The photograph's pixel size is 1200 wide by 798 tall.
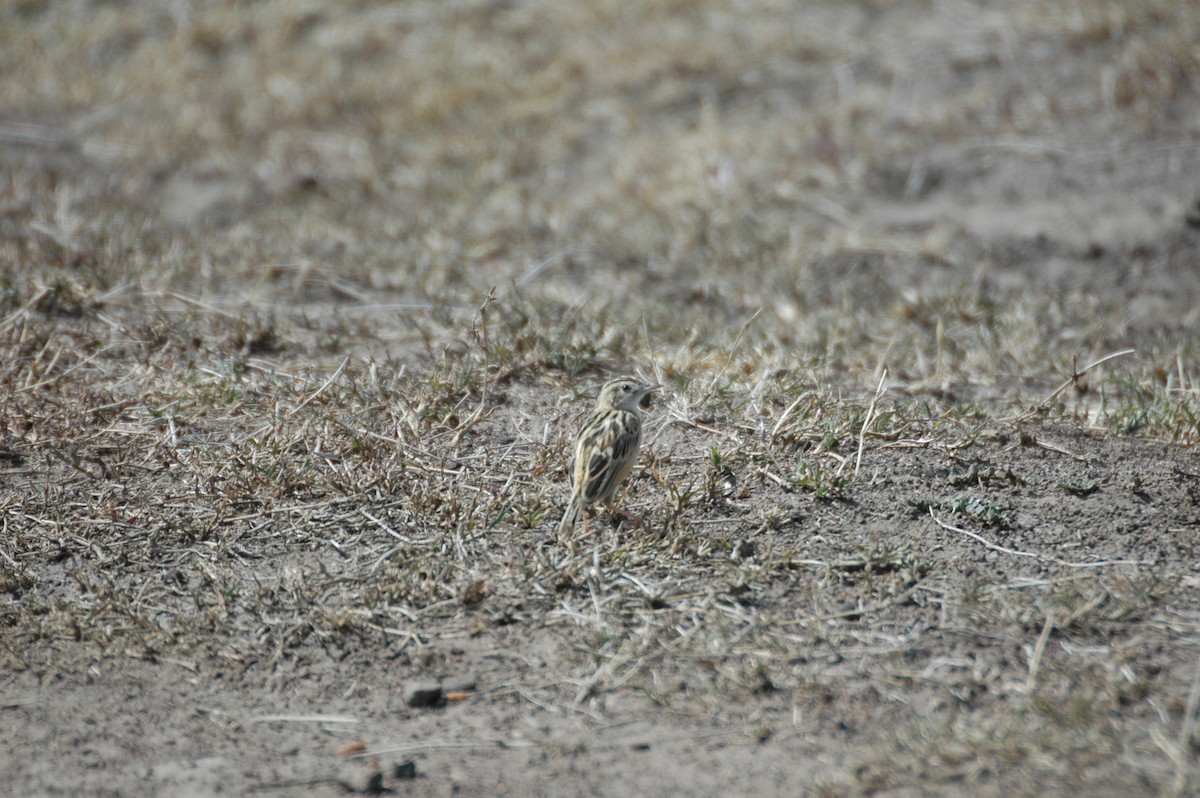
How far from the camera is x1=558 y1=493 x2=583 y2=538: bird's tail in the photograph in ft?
15.7

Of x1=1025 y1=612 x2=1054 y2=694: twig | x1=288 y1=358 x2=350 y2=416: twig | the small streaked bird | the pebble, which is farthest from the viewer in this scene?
x1=288 y1=358 x2=350 y2=416: twig

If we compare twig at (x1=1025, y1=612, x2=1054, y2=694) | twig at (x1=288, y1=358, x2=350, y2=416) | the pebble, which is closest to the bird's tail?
the pebble

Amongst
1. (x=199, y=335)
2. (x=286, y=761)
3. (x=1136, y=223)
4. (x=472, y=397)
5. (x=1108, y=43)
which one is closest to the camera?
(x=286, y=761)

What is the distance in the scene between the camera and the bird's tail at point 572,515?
479 cm

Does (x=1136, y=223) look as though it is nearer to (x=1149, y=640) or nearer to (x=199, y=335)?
(x=1149, y=640)

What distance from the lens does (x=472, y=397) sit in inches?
232

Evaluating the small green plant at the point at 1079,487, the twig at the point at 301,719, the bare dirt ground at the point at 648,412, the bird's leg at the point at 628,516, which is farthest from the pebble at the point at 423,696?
the small green plant at the point at 1079,487

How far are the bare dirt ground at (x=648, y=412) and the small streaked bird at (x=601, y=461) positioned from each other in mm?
154

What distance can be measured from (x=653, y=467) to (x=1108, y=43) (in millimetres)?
6949

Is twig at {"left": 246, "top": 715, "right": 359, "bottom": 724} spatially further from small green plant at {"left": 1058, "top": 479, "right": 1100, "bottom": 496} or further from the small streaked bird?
small green plant at {"left": 1058, "top": 479, "right": 1100, "bottom": 496}

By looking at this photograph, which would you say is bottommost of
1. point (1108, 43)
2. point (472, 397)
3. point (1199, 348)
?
point (1199, 348)

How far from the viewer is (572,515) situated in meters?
4.80

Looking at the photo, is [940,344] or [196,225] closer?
[940,344]

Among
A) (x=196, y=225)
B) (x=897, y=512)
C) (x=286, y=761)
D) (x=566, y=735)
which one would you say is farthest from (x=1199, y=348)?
(x=196, y=225)
